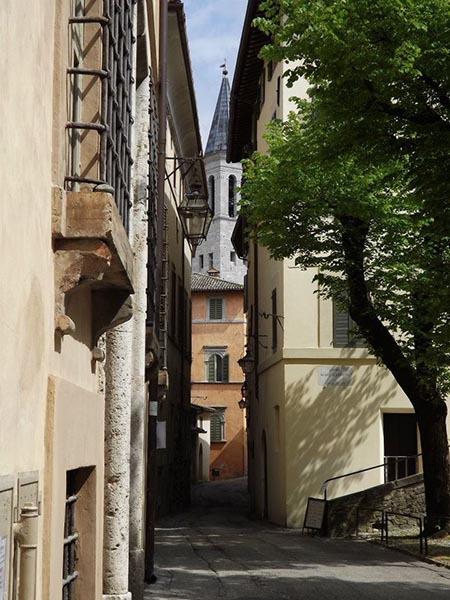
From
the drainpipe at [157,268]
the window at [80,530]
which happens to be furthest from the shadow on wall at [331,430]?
the window at [80,530]

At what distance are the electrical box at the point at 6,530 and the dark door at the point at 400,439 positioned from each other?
74.7ft

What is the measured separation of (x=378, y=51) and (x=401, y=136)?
109 centimetres

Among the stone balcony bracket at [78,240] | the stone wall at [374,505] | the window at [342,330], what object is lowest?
the stone wall at [374,505]

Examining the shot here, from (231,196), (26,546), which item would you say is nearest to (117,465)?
(26,546)

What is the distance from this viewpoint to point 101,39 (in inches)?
235

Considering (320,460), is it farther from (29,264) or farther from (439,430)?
(29,264)

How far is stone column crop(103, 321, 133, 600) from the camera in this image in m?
8.45

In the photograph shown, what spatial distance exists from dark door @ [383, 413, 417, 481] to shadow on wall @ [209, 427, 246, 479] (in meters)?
32.1

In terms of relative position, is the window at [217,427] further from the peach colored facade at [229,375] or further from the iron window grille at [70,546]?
the iron window grille at [70,546]

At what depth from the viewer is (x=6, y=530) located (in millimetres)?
3875

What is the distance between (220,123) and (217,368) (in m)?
45.6

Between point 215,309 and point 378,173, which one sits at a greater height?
point 215,309

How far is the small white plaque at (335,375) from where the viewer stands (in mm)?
26094

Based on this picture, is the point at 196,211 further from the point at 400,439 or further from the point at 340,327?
the point at 400,439
